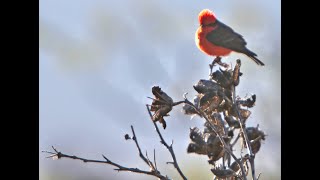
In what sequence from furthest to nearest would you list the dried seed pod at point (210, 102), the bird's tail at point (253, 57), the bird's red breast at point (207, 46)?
the bird's red breast at point (207, 46)
the bird's tail at point (253, 57)
the dried seed pod at point (210, 102)

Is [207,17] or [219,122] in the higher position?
[207,17]

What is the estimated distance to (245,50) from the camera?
12.3 ft

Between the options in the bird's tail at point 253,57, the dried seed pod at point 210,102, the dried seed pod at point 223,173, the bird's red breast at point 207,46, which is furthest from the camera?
the bird's red breast at point 207,46

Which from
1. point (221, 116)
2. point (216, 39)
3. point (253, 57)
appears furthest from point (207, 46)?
point (221, 116)

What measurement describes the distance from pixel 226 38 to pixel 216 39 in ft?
0.27

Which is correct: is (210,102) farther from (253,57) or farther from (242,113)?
(253,57)

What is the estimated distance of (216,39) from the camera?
404 cm

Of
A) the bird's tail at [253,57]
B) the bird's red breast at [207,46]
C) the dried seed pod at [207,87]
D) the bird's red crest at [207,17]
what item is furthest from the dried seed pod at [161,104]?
the bird's red crest at [207,17]

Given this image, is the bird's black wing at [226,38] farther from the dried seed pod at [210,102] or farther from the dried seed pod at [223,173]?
the dried seed pod at [223,173]

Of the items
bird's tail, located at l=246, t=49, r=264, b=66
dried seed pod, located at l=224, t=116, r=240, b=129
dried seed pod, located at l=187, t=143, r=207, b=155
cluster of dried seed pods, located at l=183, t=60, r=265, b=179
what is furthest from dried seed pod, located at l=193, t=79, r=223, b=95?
bird's tail, located at l=246, t=49, r=264, b=66

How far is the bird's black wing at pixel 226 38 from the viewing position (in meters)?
3.88

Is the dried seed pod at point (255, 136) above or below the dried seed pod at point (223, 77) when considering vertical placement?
below
